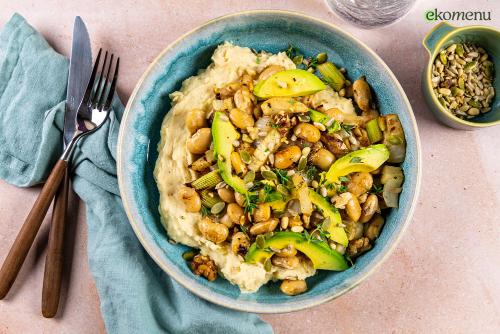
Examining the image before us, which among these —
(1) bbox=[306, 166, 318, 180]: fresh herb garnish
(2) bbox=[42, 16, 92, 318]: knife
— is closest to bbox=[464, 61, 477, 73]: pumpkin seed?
(1) bbox=[306, 166, 318, 180]: fresh herb garnish

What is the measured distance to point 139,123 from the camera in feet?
6.73

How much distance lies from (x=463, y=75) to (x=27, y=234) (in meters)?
1.91

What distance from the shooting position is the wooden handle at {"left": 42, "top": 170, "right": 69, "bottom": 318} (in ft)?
6.98

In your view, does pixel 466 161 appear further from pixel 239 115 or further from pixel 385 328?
pixel 239 115

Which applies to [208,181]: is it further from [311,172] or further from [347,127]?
[347,127]

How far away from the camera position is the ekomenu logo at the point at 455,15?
2.29 meters

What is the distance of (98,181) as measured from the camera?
7.07ft

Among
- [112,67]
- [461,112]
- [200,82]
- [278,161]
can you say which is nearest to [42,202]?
[112,67]

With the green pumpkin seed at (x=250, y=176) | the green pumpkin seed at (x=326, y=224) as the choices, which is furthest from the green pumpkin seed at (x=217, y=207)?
the green pumpkin seed at (x=326, y=224)

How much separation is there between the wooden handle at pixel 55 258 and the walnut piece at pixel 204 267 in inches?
23.2

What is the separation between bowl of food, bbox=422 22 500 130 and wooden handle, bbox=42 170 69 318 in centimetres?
159

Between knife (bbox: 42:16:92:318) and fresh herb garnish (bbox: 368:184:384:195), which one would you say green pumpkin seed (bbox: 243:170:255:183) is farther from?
knife (bbox: 42:16:92:318)

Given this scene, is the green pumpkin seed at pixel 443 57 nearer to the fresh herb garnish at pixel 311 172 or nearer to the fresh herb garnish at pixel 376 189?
the fresh herb garnish at pixel 376 189

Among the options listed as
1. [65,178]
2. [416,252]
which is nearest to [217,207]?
[65,178]
